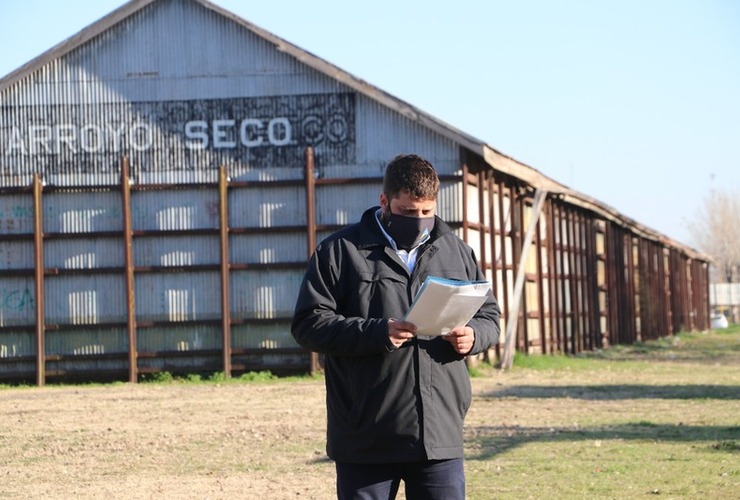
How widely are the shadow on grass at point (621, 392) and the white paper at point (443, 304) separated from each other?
12.5 meters

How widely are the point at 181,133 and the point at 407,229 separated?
17146 millimetres

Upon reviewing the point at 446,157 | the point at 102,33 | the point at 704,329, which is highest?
the point at 102,33

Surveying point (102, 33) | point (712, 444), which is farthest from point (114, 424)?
point (102, 33)

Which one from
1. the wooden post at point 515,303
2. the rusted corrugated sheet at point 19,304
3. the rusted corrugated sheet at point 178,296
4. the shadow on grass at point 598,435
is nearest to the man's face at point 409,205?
the shadow on grass at point 598,435

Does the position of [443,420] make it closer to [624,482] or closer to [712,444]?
[624,482]

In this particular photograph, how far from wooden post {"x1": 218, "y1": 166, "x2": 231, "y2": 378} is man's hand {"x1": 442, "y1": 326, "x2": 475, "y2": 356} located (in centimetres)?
1623

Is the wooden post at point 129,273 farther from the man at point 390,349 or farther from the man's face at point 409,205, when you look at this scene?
the man's face at point 409,205

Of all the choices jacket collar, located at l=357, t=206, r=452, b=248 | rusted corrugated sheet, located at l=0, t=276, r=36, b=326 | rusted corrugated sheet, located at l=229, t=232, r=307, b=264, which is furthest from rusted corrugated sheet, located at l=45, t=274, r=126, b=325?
jacket collar, located at l=357, t=206, r=452, b=248

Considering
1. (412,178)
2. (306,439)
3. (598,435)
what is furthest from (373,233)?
(598,435)

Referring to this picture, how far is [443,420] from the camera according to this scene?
200 inches

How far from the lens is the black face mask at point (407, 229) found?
5172mm

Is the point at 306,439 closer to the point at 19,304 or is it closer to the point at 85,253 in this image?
the point at 85,253

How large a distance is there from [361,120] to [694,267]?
45.5 m

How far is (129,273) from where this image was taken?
2122 centimetres
